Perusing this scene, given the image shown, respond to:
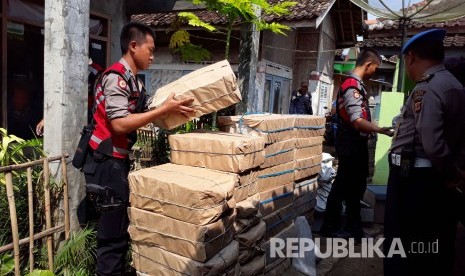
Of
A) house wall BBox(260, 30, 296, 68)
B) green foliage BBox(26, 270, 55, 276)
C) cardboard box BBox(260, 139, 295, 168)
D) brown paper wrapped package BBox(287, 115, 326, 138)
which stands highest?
house wall BBox(260, 30, 296, 68)

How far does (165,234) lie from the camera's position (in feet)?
7.29

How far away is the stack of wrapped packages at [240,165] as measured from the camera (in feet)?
8.06

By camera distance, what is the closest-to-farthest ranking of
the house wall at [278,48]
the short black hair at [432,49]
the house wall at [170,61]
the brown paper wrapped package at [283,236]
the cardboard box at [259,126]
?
the short black hair at [432,49]
the cardboard box at [259,126]
the brown paper wrapped package at [283,236]
the house wall at [278,48]
the house wall at [170,61]

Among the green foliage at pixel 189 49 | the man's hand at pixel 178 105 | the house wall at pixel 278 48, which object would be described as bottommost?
the man's hand at pixel 178 105

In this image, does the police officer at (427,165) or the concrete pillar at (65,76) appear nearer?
the police officer at (427,165)

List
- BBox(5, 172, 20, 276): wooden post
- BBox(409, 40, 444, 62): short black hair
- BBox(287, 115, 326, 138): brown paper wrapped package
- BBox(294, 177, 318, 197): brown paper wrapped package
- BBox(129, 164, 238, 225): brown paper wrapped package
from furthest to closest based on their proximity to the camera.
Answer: BBox(294, 177, 318, 197): brown paper wrapped package, BBox(287, 115, 326, 138): brown paper wrapped package, BBox(409, 40, 444, 62): short black hair, BBox(5, 172, 20, 276): wooden post, BBox(129, 164, 238, 225): brown paper wrapped package

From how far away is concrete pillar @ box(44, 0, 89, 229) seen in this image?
255cm

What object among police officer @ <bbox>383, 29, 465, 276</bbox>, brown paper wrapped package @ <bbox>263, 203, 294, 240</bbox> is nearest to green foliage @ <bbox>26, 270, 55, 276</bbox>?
brown paper wrapped package @ <bbox>263, 203, 294, 240</bbox>

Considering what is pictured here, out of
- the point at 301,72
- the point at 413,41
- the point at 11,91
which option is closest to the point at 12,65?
the point at 11,91

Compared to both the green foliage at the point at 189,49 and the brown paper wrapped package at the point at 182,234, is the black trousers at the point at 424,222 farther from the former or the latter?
the green foliage at the point at 189,49

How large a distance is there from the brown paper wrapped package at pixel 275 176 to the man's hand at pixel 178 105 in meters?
0.87

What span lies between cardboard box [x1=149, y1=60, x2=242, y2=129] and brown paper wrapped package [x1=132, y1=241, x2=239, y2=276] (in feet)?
2.79

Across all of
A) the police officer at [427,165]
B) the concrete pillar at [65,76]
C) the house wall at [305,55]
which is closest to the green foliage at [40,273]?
the concrete pillar at [65,76]

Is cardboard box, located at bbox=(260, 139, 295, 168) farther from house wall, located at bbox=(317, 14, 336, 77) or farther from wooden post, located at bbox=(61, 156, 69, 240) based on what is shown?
house wall, located at bbox=(317, 14, 336, 77)
